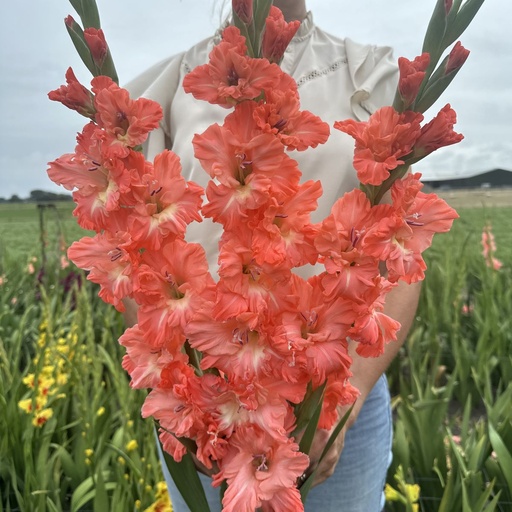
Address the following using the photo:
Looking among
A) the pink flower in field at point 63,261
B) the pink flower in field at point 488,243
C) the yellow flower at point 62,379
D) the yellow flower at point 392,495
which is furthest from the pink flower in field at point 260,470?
the pink flower in field at point 63,261

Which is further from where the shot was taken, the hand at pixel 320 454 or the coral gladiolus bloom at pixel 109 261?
the hand at pixel 320 454

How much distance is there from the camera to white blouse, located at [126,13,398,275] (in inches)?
28.0

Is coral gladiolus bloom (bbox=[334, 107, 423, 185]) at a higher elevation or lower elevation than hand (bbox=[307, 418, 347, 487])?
higher

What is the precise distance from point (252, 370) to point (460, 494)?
88cm

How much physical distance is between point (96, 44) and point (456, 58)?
0.26 m

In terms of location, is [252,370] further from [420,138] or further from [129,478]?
[129,478]

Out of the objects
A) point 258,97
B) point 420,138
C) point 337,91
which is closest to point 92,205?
point 258,97

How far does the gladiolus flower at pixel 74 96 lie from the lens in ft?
1.42

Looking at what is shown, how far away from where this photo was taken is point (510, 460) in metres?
1.16

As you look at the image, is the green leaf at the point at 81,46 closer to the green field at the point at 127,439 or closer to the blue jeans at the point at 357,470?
the blue jeans at the point at 357,470

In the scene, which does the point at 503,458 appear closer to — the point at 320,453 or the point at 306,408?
the point at 320,453

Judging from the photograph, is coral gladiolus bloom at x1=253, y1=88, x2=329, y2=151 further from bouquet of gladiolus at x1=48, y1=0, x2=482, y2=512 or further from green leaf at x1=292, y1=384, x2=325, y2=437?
green leaf at x1=292, y1=384, x2=325, y2=437

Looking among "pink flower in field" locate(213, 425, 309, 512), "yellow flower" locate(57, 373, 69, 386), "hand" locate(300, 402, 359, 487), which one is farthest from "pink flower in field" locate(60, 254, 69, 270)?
"pink flower in field" locate(213, 425, 309, 512)

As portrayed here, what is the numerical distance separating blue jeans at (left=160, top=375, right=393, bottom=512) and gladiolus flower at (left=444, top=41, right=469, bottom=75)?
52 centimetres
